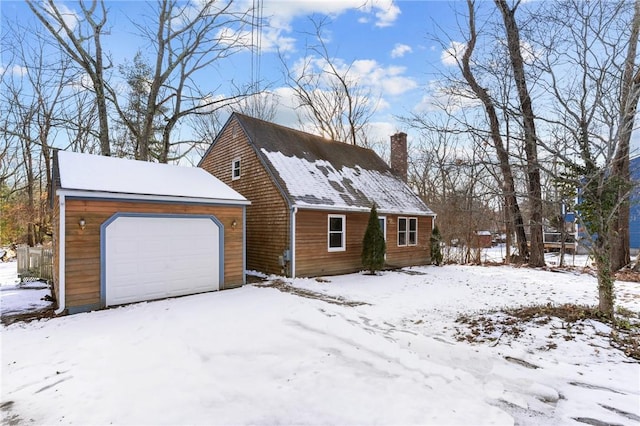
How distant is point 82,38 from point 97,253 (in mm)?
13589

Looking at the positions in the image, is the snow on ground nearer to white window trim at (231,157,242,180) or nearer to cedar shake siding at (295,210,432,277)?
cedar shake siding at (295,210,432,277)

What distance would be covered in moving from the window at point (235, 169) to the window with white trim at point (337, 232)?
4.37 meters

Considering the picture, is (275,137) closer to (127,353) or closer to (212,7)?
(212,7)

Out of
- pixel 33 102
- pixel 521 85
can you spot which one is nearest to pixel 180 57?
pixel 33 102

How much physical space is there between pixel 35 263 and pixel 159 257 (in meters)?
5.66

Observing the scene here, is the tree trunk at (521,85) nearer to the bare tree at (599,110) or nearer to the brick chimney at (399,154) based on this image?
the bare tree at (599,110)

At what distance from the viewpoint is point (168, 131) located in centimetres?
1688

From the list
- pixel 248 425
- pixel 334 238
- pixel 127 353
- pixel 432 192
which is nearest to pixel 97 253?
pixel 127 353

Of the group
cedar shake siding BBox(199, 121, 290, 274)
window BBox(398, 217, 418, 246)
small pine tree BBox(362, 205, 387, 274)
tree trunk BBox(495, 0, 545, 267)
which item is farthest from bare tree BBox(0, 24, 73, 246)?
tree trunk BBox(495, 0, 545, 267)

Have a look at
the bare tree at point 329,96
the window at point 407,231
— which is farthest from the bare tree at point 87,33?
the window at point 407,231

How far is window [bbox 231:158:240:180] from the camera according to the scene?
1302 centimetres

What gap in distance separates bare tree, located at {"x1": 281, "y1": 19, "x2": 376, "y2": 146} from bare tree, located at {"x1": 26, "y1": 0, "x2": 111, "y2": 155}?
408 inches

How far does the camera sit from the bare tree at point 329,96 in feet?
73.5

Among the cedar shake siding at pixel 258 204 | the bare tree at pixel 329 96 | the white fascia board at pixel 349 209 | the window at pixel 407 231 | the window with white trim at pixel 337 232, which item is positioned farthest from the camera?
the bare tree at pixel 329 96
